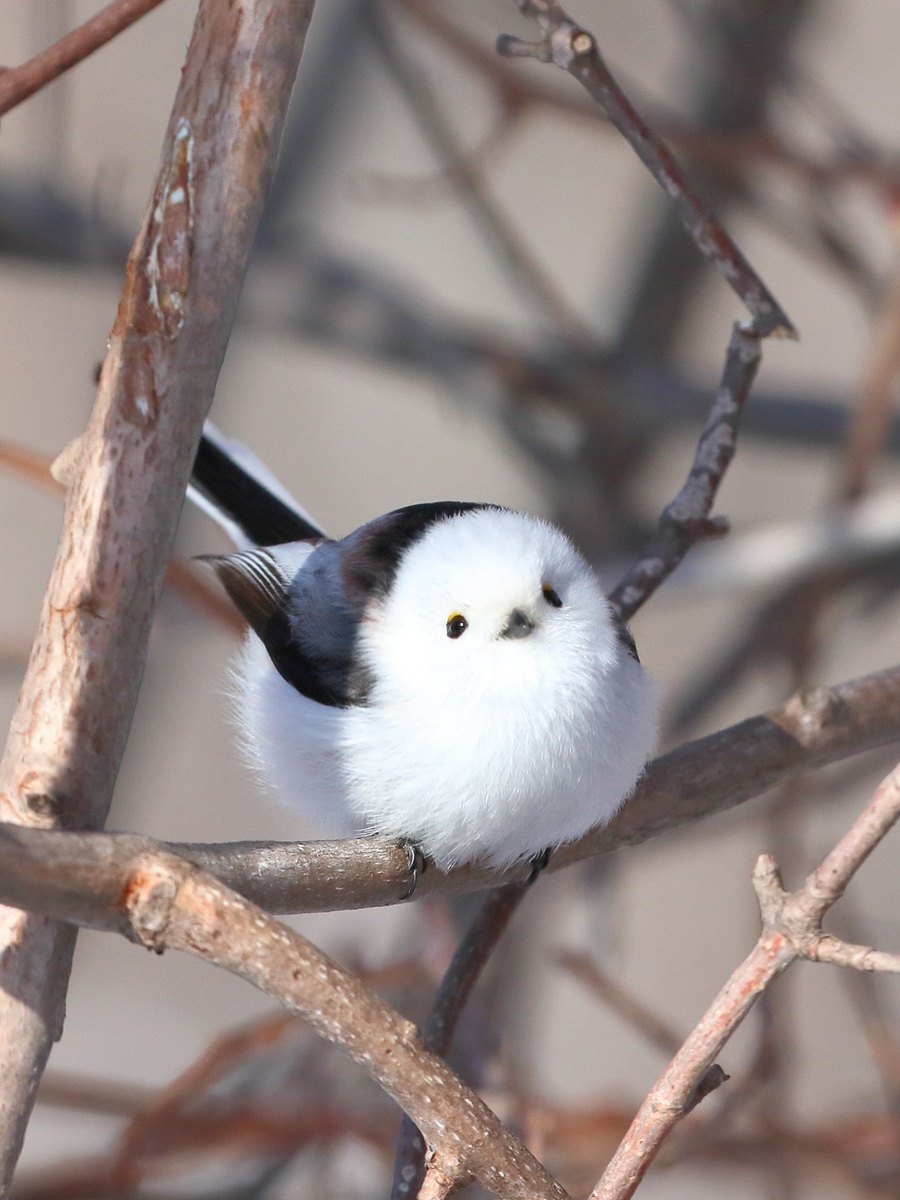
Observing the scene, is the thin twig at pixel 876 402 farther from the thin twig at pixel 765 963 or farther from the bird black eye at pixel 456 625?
the thin twig at pixel 765 963

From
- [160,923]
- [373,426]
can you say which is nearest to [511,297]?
[373,426]

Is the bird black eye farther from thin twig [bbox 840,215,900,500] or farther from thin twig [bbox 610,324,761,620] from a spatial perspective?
thin twig [bbox 840,215,900,500]

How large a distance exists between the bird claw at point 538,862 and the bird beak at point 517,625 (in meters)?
0.17

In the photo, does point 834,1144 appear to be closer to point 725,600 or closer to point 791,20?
point 725,600

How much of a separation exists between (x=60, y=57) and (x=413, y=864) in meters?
0.54

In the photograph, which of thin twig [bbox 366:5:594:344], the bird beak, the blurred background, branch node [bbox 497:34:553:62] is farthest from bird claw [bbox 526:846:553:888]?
thin twig [bbox 366:5:594:344]

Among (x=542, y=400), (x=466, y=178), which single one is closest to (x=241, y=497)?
(x=466, y=178)

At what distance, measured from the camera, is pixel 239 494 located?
1.19m

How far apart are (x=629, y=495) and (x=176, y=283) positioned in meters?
1.75

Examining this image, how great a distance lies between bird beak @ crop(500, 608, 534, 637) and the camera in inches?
35.6

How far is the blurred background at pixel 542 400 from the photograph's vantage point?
6.01ft

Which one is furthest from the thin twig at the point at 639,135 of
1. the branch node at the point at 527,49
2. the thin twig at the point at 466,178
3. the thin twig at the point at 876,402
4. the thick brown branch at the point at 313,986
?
the thin twig at the point at 466,178

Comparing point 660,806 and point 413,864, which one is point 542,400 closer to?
point 660,806

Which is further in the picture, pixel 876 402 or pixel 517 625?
pixel 876 402
